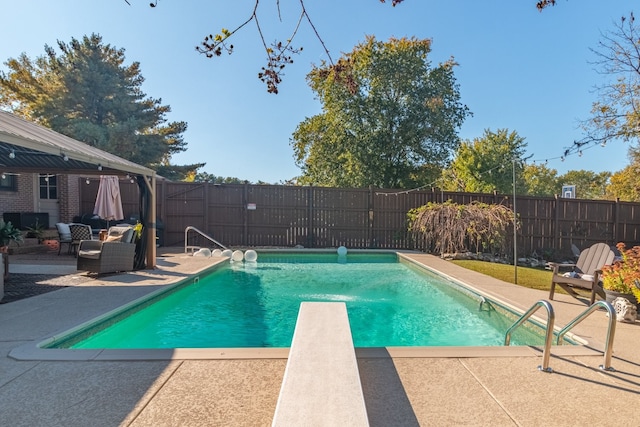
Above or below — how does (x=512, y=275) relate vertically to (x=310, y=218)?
below

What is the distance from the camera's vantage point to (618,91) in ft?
35.3

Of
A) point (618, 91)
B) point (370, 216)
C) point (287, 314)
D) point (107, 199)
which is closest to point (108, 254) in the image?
point (287, 314)

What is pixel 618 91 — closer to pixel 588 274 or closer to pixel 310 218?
pixel 588 274

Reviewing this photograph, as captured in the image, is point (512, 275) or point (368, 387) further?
point (512, 275)

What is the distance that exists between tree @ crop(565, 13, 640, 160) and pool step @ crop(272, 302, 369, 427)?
9.94m

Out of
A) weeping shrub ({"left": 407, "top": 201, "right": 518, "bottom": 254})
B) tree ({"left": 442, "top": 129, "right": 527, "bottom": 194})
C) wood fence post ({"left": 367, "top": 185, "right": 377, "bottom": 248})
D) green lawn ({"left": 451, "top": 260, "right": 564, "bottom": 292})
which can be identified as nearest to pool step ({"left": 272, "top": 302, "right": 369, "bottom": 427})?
green lawn ({"left": 451, "top": 260, "right": 564, "bottom": 292})

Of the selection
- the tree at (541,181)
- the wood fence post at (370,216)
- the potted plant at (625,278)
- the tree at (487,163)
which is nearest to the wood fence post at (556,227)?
the wood fence post at (370,216)

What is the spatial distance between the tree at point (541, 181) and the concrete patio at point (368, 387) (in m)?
33.5

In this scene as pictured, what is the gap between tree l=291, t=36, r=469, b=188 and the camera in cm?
1498

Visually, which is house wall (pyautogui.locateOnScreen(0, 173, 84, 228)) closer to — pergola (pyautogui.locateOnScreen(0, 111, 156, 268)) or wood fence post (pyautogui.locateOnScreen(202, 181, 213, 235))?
pergola (pyautogui.locateOnScreen(0, 111, 156, 268))

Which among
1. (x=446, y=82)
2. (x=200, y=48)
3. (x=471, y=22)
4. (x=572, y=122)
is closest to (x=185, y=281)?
(x=200, y=48)

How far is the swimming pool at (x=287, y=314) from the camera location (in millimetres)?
4199

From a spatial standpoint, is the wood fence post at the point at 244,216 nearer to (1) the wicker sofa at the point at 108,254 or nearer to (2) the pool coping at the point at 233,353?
(1) the wicker sofa at the point at 108,254

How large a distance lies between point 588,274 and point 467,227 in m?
4.27
